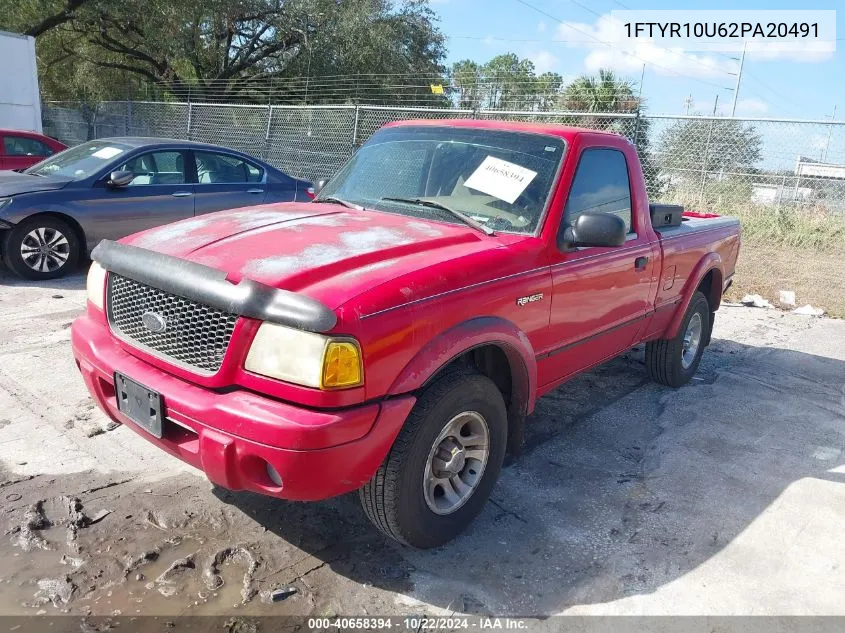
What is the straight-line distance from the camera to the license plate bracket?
2.62 meters

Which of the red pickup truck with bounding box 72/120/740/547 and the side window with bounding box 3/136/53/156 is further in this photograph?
the side window with bounding box 3/136/53/156

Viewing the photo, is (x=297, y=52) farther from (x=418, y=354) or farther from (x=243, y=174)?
(x=418, y=354)

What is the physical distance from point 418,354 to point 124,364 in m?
1.26

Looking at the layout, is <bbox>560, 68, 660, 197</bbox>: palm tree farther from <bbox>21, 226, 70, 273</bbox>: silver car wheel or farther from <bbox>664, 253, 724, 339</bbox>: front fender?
<bbox>21, 226, 70, 273</bbox>: silver car wheel

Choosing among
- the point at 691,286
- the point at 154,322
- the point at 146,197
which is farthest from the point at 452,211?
the point at 146,197

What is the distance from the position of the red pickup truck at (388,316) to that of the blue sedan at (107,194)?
4138 mm

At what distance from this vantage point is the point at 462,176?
143 inches

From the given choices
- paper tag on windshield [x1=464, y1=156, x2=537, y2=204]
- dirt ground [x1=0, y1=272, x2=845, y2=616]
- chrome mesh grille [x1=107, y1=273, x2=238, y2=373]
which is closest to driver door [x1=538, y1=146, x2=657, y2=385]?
paper tag on windshield [x1=464, y1=156, x2=537, y2=204]

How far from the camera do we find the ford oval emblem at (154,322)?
2695 mm

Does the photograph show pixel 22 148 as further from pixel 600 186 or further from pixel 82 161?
pixel 600 186

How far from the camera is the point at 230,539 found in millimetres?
2967

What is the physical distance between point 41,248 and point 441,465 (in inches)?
234

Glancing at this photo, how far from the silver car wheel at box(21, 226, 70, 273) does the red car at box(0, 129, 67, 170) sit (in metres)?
4.16

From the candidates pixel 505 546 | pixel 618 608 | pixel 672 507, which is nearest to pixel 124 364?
pixel 505 546
